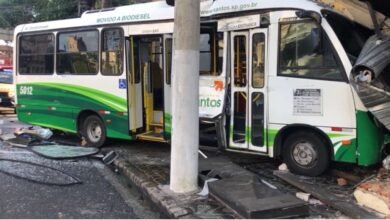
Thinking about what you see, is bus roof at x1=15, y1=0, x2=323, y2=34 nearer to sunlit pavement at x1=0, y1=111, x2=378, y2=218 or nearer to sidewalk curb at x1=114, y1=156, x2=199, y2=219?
sunlit pavement at x1=0, y1=111, x2=378, y2=218

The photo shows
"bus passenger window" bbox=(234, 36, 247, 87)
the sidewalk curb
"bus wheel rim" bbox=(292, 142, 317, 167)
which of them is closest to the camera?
the sidewalk curb

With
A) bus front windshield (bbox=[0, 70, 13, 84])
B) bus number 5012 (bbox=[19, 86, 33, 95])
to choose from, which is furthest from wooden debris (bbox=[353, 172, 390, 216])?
bus front windshield (bbox=[0, 70, 13, 84])

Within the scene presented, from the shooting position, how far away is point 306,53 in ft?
24.3

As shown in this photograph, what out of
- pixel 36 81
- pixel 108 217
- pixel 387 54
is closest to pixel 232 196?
pixel 108 217

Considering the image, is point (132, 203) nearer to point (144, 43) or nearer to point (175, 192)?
point (175, 192)

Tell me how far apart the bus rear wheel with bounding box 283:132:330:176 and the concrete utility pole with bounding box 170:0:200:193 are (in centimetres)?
174

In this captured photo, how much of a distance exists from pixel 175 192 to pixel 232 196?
932 mm

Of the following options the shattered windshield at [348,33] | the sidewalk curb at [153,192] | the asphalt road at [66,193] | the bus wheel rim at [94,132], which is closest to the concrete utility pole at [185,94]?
the sidewalk curb at [153,192]

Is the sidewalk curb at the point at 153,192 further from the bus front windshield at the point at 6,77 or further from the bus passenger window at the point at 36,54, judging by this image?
the bus front windshield at the point at 6,77

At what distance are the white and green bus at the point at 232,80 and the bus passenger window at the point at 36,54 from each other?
4cm

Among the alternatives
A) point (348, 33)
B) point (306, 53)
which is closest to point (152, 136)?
point (306, 53)

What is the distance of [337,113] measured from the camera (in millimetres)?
7016

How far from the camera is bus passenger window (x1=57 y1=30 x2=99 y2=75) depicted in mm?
10664

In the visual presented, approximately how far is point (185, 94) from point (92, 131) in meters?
5.02
